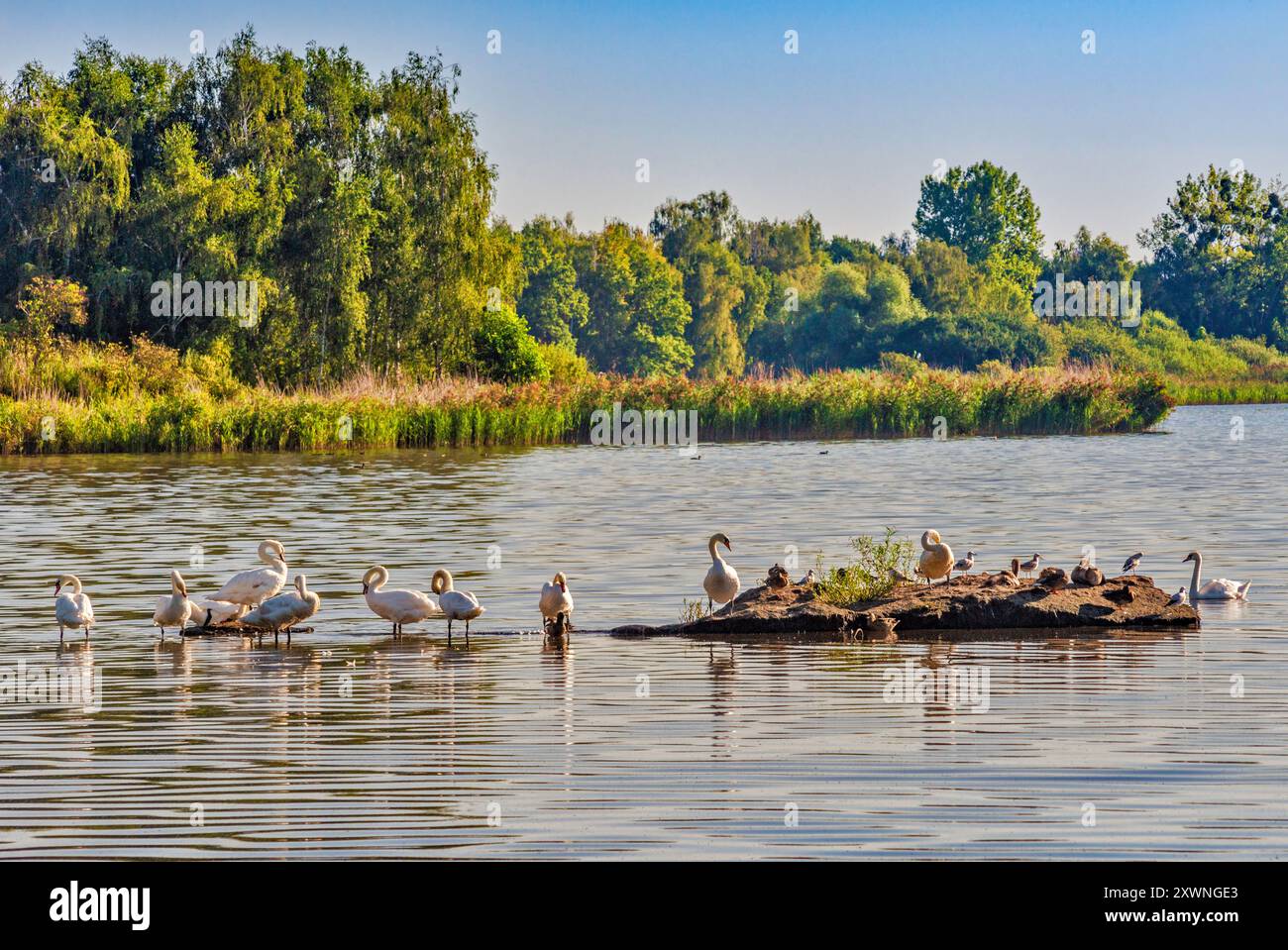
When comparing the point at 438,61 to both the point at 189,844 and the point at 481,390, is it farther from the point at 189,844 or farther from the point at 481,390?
the point at 189,844

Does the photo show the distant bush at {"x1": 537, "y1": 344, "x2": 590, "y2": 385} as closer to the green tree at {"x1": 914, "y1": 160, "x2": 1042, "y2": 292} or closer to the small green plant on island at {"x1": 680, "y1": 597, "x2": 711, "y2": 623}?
the small green plant on island at {"x1": 680, "y1": 597, "x2": 711, "y2": 623}

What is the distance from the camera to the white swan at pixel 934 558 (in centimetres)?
1708

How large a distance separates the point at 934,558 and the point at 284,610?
6013mm

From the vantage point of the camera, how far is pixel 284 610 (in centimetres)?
1568

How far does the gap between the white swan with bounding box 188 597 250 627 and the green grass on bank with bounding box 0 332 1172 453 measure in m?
34.0

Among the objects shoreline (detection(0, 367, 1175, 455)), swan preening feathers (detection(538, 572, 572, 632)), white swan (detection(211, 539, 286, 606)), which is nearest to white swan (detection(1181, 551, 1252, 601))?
swan preening feathers (detection(538, 572, 572, 632))

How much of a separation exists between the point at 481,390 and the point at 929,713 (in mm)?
45077

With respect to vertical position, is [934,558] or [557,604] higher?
[934,558]

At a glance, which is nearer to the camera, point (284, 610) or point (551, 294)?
point (284, 610)

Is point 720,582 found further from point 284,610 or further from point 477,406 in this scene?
point 477,406

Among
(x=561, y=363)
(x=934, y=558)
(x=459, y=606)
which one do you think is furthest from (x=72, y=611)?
(x=561, y=363)

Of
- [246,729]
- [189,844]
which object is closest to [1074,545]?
[246,729]

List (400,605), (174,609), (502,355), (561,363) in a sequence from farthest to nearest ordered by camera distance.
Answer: (561,363) → (502,355) → (400,605) → (174,609)

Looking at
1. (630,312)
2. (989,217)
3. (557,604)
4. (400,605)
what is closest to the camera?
(557,604)
